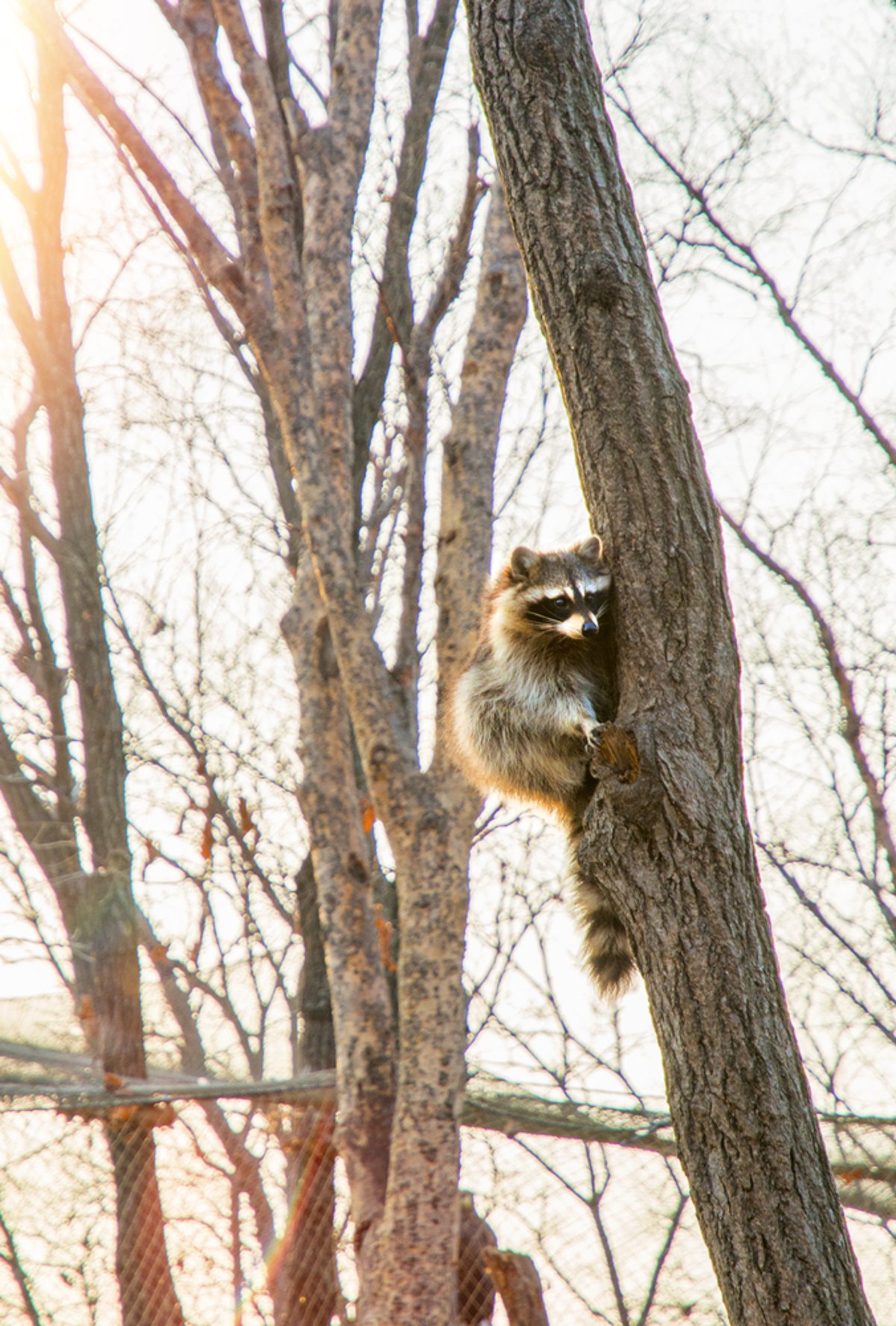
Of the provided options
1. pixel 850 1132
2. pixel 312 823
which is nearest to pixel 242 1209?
pixel 312 823

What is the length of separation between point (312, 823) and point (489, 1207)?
7.76 ft

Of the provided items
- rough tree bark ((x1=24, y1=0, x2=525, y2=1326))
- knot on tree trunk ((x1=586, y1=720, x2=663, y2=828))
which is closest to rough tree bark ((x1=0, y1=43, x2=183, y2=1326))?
rough tree bark ((x1=24, y1=0, x2=525, y2=1326))

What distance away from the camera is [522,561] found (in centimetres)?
317

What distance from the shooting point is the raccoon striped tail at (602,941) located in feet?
8.64

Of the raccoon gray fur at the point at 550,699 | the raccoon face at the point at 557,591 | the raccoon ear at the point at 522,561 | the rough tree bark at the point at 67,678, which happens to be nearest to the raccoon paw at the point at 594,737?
the raccoon gray fur at the point at 550,699

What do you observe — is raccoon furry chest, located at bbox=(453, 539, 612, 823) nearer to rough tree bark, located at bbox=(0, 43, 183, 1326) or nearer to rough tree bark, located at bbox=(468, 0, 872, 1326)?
rough tree bark, located at bbox=(468, 0, 872, 1326)

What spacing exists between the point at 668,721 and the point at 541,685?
2.69 feet

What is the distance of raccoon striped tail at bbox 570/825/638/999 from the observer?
2.63 m

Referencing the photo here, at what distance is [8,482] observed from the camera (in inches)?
294

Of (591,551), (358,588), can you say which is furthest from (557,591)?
(358,588)

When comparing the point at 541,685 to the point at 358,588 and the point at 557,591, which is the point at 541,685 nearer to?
the point at 557,591

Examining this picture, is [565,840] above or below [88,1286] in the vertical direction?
above

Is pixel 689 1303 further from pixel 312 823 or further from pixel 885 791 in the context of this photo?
pixel 312 823

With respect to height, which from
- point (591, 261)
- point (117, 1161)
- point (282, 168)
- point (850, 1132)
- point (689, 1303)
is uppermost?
point (282, 168)
